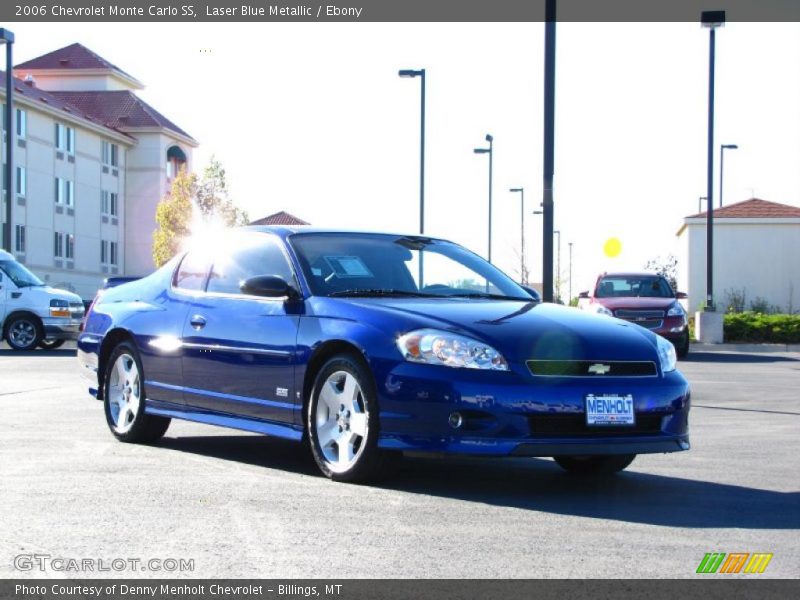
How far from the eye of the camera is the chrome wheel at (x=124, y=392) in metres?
9.56

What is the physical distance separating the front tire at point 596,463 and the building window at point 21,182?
2355 inches

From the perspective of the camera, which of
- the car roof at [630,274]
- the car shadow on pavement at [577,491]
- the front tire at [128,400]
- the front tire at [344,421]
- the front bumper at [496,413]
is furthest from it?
the car roof at [630,274]

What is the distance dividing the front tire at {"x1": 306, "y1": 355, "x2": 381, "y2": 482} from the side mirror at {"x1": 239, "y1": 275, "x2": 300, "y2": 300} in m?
0.67

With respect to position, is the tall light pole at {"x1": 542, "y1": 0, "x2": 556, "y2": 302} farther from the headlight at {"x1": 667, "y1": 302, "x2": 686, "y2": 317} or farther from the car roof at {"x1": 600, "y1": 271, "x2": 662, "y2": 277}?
the car roof at {"x1": 600, "y1": 271, "x2": 662, "y2": 277}

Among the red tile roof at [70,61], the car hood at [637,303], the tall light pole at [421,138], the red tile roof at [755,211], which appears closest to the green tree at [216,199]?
the red tile roof at [70,61]

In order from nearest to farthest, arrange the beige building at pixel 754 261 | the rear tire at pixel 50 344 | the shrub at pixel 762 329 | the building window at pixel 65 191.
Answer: the rear tire at pixel 50 344
the shrub at pixel 762 329
the beige building at pixel 754 261
the building window at pixel 65 191

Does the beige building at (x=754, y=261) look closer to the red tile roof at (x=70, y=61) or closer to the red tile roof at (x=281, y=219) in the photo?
the red tile roof at (x=281, y=219)

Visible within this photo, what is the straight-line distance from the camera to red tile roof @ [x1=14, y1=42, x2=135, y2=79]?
83562 mm

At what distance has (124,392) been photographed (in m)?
9.73

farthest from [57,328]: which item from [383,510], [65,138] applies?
[65,138]

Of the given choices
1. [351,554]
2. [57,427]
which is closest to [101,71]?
[57,427]

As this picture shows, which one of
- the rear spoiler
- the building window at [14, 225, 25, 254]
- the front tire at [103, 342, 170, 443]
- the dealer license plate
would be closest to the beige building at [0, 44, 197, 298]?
the building window at [14, 225, 25, 254]

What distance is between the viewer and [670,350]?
788 cm

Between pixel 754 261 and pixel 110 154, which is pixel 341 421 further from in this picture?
pixel 110 154
